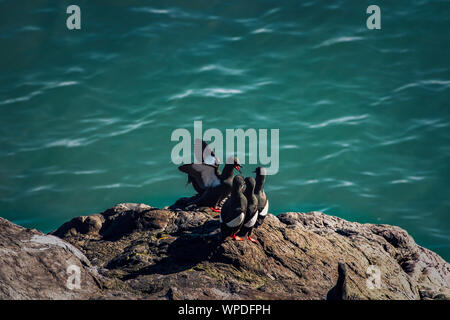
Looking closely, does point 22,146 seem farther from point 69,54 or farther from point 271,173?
point 271,173

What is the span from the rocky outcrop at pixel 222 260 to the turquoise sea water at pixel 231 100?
4.42m

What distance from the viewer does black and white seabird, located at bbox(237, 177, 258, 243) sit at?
5.89m

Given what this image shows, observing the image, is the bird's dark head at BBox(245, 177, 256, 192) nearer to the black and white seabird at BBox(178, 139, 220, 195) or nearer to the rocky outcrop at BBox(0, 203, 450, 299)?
the rocky outcrop at BBox(0, 203, 450, 299)

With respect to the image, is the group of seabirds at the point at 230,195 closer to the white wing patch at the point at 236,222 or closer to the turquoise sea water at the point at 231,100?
the white wing patch at the point at 236,222

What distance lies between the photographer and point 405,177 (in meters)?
12.0

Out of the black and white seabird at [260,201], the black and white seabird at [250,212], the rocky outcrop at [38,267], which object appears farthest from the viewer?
the black and white seabird at [260,201]

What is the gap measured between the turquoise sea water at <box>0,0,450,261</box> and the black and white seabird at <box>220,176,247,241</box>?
5.93 metres

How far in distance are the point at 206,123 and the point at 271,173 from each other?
230 cm

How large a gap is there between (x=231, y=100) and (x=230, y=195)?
7.51 metres

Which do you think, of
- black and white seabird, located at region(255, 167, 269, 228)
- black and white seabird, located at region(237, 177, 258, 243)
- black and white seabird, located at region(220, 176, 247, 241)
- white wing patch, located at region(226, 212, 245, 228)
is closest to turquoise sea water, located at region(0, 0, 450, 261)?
black and white seabird, located at region(255, 167, 269, 228)

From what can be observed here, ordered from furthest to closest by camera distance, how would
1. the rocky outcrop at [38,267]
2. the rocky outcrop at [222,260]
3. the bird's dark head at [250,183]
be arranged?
the bird's dark head at [250,183]
the rocky outcrop at [222,260]
the rocky outcrop at [38,267]

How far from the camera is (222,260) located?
5.77 metres

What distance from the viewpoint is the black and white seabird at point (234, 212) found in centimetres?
566

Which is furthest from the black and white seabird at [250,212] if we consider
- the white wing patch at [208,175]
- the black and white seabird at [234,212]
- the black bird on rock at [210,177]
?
the white wing patch at [208,175]
